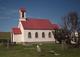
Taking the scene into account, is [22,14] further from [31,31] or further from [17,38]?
[17,38]

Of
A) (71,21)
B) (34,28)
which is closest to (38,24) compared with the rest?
(34,28)

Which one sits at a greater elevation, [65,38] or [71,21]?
[71,21]

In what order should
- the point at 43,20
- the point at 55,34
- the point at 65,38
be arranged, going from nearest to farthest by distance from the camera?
the point at 65,38
the point at 55,34
the point at 43,20

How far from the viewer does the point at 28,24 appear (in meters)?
69.2

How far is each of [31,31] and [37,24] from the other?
116 inches

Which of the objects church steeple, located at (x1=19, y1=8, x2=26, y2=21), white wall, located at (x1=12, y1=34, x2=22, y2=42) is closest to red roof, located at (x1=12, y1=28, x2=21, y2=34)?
white wall, located at (x1=12, y1=34, x2=22, y2=42)

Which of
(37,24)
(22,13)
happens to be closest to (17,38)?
(37,24)

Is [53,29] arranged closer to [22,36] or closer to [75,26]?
[22,36]

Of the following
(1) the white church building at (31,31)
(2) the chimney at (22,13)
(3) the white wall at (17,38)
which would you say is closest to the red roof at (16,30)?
(1) the white church building at (31,31)

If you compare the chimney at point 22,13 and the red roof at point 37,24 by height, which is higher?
the chimney at point 22,13

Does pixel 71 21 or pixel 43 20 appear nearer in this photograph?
pixel 71 21

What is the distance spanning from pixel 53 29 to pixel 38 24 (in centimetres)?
418

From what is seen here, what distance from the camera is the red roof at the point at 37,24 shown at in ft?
226

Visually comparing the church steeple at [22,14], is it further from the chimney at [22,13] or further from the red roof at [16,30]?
the red roof at [16,30]
